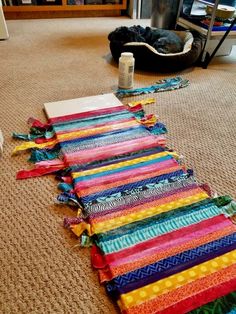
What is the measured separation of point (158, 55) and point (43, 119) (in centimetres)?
89

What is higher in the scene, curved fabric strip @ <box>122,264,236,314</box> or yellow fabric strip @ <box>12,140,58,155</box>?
curved fabric strip @ <box>122,264,236,314</box>

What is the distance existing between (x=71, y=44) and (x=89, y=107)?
48.5 inches

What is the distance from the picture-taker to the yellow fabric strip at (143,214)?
0.84 m

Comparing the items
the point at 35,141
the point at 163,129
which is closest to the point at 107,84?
the point at 163,129

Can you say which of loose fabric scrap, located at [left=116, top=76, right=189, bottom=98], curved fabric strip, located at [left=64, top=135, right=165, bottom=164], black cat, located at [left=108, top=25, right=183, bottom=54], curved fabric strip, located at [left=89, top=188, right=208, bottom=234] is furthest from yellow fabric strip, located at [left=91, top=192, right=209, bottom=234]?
black cat, located at [left=108, top=25, right=183, bottom=54]

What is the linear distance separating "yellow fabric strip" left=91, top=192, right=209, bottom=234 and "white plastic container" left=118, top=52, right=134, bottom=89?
96 centimetres

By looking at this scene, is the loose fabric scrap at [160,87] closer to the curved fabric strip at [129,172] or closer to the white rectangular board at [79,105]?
the white rectangular board at [79,105]

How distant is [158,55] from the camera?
5.92 ft

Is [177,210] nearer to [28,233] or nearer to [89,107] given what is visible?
[28,233]

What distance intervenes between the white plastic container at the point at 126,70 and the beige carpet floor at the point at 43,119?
0.09 metres

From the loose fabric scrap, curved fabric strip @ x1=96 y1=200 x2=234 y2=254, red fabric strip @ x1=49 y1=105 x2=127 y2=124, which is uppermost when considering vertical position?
curved fabric strip @ x1=96 y1=200 x2=234 y2=254

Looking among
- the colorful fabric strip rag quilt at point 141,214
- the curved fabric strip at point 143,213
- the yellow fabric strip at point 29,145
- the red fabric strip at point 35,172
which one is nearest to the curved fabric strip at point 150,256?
the colorful fabric strip rag quilt at point 141,214

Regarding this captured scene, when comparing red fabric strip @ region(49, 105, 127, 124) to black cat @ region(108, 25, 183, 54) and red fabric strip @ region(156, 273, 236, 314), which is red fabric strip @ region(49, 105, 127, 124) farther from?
red fabric strip @ region(156, 273, 236, 314)

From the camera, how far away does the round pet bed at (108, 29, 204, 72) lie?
1.81 metres
